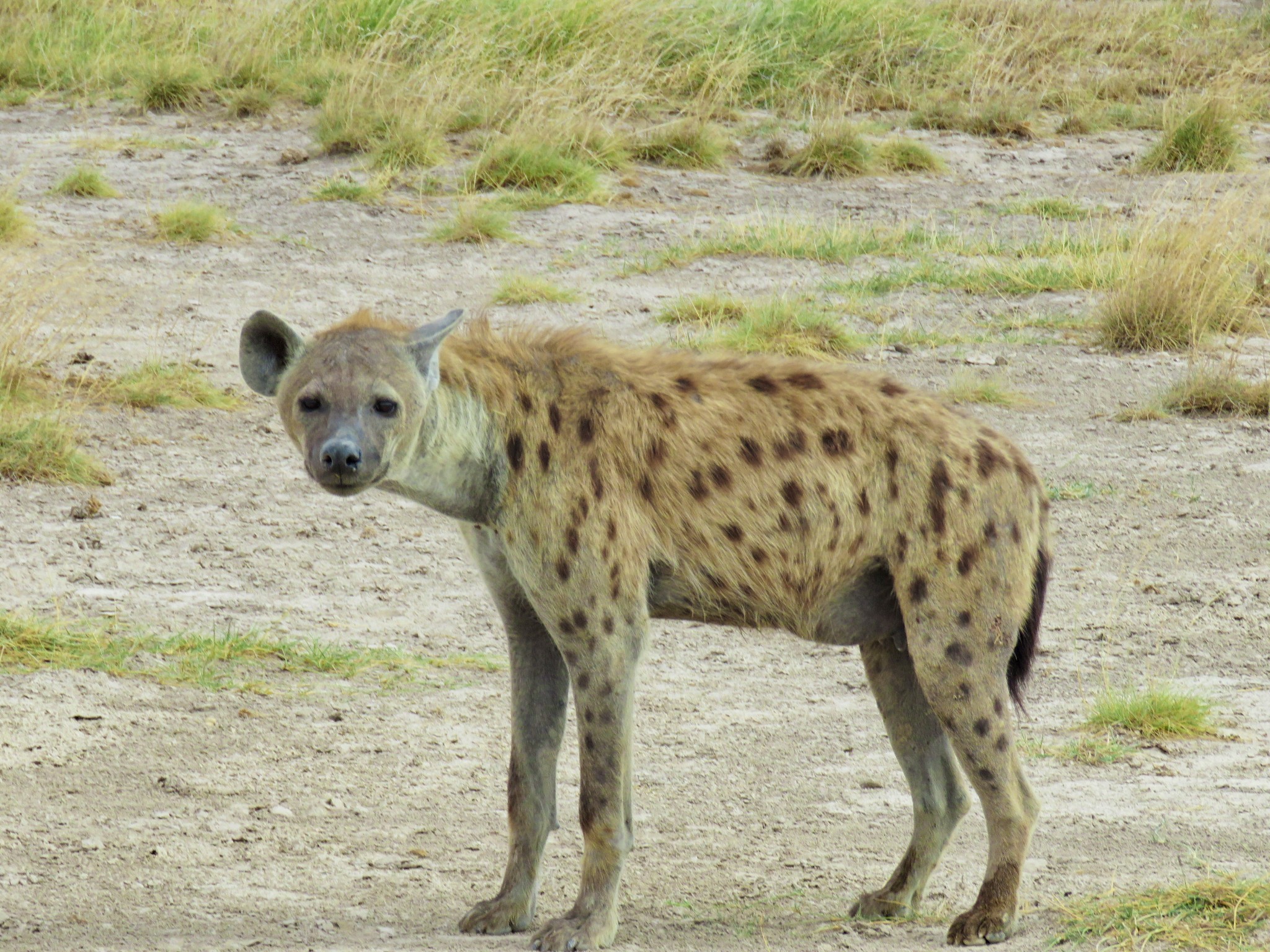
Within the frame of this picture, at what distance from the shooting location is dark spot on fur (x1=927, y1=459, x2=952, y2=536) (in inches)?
124

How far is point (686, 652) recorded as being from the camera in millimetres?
4844

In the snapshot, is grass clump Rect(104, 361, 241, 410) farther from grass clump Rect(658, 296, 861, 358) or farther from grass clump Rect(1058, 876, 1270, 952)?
grass clump Rect(1058, 876, 1270, 952)

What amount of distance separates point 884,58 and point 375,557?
22.4ft

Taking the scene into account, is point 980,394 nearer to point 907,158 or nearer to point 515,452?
point 907,158

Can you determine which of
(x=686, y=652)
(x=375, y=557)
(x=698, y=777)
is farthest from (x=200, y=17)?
(x=698, y=777)

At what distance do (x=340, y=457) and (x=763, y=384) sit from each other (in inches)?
33.7

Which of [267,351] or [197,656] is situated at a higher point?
[267,351]

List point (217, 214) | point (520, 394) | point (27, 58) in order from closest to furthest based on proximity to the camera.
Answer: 1. point (520, 394)
2. point (217, 214)
3. point (27, 58)

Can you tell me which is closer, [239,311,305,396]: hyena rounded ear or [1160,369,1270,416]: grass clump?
[239,311,305,396]: hyena rounded ear

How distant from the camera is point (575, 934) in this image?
3.09 meters

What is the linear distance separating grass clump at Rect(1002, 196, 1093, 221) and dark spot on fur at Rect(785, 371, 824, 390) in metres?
5.96

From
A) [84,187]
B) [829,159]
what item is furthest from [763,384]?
[829,159]

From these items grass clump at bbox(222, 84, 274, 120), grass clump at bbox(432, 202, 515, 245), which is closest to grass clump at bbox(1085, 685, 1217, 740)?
grass clump at bbox(432, 202, 515, 245)

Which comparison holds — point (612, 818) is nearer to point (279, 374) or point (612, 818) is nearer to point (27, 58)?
point (279, 374)
